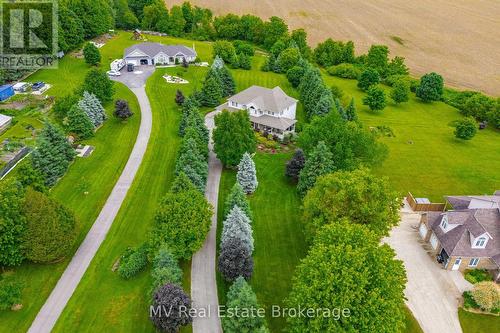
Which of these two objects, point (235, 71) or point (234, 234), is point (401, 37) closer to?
point (235, 71)

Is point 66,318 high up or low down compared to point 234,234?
down

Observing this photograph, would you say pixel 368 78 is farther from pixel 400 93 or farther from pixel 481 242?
pixel 481 242

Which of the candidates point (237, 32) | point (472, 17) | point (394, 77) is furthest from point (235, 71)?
point (472, 17)

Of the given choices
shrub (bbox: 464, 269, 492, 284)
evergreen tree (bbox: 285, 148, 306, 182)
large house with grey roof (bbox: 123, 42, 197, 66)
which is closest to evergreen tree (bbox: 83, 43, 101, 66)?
large house with grey roof (bbox: 123, 42, 197, 66)

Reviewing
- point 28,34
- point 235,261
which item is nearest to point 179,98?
point 28,34

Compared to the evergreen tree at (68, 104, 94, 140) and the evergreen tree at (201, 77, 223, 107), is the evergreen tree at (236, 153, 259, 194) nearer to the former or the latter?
the evergreen tree at (68, 104, 94, 140)

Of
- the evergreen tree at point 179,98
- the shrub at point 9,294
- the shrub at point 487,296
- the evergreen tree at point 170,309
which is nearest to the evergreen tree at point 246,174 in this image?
the evergreen tree at point 170,309
